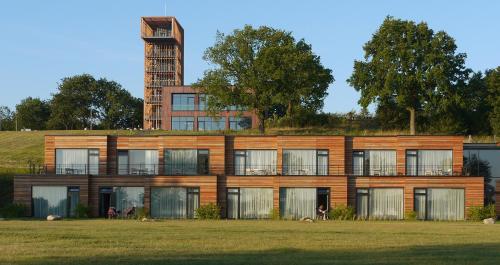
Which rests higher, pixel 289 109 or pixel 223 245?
pixel 289 109

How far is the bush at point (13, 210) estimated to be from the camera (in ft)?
155

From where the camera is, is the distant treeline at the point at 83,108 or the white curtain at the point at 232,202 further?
the distant treeline at the point at 83,108

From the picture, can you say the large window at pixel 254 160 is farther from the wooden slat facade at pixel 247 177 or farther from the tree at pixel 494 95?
the tree at pixel 494 95

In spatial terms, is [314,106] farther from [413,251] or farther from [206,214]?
[413,251]

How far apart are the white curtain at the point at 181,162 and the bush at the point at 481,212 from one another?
1832 cm

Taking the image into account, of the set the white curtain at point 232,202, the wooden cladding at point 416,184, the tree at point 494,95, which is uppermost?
the tree at point 494,95

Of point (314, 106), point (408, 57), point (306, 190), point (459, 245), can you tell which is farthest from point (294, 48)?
point (459, 245)

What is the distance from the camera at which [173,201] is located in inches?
1961

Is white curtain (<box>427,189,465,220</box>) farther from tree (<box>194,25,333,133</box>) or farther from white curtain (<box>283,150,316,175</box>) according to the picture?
tree (<box>194,25,333,133</box>)

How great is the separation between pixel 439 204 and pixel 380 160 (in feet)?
16.2

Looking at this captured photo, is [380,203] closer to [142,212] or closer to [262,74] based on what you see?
[142,212]

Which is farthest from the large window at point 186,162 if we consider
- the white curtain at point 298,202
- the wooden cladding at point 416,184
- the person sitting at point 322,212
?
the wooden cladding at point 416,184

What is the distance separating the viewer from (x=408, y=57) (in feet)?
227

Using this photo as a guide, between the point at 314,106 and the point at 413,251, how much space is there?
55.8 meters
